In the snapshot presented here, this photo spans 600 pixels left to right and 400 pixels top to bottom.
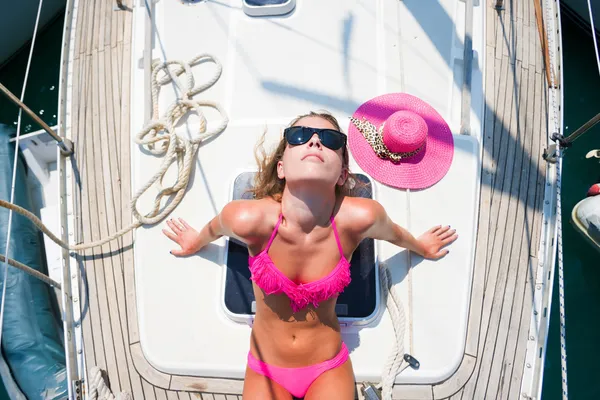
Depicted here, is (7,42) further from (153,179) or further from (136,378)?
(136,378)

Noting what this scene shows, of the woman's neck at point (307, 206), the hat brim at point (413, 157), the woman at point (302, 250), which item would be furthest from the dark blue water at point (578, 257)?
the woman's neck at point (307, 206)

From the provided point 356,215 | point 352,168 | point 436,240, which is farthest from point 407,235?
point 352,168

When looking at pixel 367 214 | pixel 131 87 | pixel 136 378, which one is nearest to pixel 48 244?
pixel 131 87

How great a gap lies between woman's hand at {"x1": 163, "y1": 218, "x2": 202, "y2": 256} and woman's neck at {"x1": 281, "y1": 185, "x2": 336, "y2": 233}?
2.43 feet

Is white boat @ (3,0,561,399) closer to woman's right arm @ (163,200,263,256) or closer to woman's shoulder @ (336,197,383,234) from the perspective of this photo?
woman's right arm @ (163,200,263,256)

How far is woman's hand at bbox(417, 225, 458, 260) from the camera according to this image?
2348 mm

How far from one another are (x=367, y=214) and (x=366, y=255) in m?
0.53

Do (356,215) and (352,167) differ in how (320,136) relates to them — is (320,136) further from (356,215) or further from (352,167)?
(352,167)

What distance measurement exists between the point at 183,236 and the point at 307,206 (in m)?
0.96

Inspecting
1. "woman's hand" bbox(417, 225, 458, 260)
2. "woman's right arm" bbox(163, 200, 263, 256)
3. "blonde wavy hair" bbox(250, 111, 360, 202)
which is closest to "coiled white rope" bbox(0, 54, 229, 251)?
"woman's right arm" bbox(163, 200, 263, 256)

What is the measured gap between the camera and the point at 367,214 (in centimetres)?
182

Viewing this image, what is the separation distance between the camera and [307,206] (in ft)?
5.66

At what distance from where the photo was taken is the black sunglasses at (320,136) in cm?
170

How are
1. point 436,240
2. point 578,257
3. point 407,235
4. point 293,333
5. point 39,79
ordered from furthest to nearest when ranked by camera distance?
point 39,79, point 578,257, point 436,240, point 407,235, point 293,333
